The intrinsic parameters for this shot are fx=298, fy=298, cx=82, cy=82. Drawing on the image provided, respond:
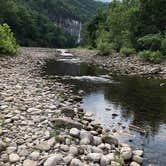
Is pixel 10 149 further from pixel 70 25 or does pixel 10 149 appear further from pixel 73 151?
pixel 70 25

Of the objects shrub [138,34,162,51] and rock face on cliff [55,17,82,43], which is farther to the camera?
rock face on cliff [55,17,82,43]

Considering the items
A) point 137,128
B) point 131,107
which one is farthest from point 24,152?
point 131,107

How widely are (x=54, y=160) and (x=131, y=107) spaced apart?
6984 millimetres

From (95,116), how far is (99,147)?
11.3 ft

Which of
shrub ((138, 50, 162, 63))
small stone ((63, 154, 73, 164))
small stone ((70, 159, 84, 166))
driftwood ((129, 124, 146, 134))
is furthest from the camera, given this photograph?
shrub ((138, 50, 162, 63))

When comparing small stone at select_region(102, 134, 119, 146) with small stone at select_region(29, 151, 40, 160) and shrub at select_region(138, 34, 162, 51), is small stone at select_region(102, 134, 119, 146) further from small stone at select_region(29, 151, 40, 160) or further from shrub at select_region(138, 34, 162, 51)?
shrub at select_region(138, 34, 162, 51)

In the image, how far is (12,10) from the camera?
88.8 m

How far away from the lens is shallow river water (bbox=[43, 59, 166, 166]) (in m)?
8.45

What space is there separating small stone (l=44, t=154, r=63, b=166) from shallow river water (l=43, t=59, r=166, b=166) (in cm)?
219

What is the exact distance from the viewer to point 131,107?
12.5 meters

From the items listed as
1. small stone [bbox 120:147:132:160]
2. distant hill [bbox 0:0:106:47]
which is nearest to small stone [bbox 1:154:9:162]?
small stone [bbox 120:147:132:160]

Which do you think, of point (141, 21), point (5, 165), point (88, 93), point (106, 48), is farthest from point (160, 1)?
point (5, 165)

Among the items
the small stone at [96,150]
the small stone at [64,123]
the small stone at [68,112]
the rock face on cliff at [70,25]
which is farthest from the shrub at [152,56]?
the rock face on cliff at [70,25]

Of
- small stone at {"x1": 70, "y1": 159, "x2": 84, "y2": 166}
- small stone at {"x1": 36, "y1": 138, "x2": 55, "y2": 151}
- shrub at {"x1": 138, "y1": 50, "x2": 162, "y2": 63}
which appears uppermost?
shrub at {"x1": 138, "y1": 50, "x2": 162, "y2": 63}
